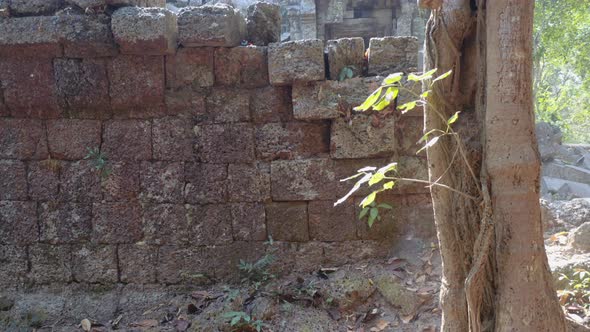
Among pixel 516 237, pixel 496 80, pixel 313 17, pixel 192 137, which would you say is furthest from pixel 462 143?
pixel 313 17

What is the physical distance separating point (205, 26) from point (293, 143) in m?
1.20

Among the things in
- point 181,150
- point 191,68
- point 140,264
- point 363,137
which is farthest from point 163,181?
point 363,137

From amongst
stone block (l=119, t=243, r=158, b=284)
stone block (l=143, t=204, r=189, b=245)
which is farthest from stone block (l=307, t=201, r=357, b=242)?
stone block (l=119, t=243, r=158, b=284)

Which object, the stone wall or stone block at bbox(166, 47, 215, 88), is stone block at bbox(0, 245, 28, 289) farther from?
stone block at bbox(166, 47, 215, 88)

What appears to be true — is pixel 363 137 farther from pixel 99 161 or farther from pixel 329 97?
pixel 99 161

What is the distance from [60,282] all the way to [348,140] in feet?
9.02

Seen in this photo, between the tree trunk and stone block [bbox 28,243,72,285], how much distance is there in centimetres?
332

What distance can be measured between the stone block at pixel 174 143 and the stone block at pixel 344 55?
1322 mm

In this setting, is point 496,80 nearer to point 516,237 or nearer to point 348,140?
point 516,237

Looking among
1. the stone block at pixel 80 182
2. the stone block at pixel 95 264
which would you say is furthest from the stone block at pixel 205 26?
the stone block at pixel 95 264

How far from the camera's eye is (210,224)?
4414mm

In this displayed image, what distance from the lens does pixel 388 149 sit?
4.27 metres

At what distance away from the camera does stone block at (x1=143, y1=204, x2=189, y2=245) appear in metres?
4.42

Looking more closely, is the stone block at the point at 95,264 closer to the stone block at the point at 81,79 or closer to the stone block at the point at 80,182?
the stone block at the point at 80,182
